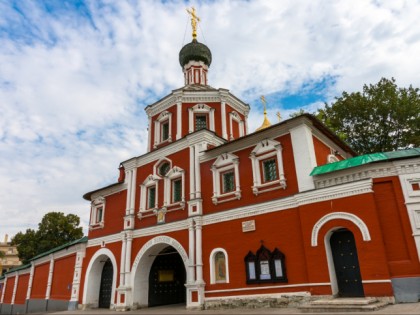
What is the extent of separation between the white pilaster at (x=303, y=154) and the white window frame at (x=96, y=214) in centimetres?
1146

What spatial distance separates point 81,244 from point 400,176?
16.1 metres

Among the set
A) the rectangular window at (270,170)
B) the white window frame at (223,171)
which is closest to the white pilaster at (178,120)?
the white window frame at (223,171)

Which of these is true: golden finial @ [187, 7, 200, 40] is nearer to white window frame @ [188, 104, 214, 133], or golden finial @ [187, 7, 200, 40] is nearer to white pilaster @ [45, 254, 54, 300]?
white window frame @ [188, 104, 214, 133]

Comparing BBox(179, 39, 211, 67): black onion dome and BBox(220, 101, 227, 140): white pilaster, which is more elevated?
BBox(179, 39, 211, 67): black onion dome

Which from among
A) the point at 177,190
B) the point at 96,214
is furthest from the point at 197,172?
the point at 96,214

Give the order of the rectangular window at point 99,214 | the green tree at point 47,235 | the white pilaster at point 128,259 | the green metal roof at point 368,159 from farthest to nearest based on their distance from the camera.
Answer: the green tree at point 47,235 → the rectangular window at point 99,214 → the white pilaster at point 128,259 → the green metal roof at point 368,159

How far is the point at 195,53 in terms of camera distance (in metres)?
19.6

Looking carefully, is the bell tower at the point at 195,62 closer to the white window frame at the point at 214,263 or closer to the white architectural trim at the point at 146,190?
the white architectural trim at the point at 146,190

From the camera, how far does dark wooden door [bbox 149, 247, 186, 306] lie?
52.0 feet

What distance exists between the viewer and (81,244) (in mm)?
18594

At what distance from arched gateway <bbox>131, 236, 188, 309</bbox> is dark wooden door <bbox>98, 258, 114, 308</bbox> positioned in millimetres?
2926

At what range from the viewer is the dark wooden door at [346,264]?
390 inches

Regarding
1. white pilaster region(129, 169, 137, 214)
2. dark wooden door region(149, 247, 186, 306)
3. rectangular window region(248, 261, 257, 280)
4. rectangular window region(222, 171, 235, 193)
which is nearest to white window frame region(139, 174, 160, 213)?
white pilaster region(129, 169, 137, 214)

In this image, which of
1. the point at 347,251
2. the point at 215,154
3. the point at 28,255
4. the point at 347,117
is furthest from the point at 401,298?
the point at 28,255
